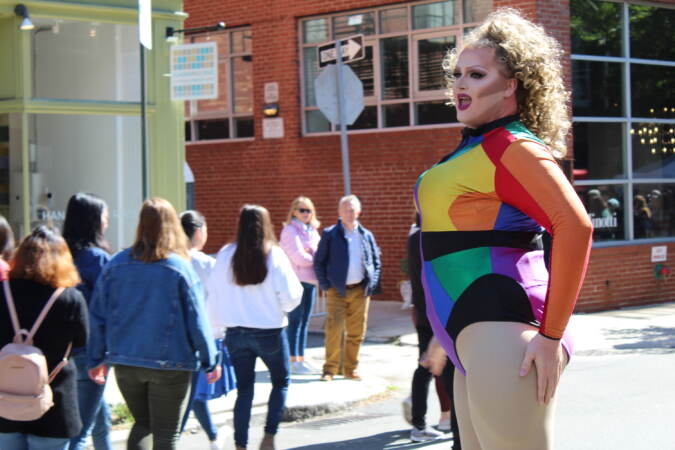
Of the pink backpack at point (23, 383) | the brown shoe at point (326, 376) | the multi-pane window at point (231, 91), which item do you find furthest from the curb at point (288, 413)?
the multi-pane window at point (231, 91)

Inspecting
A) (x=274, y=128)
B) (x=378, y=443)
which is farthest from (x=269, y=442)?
(x=274, y=128)

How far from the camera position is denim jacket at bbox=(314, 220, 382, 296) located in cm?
980

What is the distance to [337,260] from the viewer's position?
9.80 meters

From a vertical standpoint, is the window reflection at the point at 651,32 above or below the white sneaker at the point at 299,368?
above

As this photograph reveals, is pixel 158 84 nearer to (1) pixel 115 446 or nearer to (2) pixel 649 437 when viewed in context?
(1) pixel 115 446

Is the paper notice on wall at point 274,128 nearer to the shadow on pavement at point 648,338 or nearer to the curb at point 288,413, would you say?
the shadow on pavement at point 648,338

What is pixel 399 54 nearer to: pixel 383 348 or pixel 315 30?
pixel 315 30

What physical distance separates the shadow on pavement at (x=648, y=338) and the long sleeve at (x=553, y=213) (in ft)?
29.9

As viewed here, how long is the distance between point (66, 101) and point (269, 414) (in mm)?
5448

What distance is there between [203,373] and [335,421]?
1.99 metres

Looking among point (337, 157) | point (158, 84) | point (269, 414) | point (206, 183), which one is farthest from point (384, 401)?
point (206, 183)

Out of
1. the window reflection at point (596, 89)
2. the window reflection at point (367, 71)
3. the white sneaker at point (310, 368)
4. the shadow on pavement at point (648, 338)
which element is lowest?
the shadow on pavement at point (648, 338)

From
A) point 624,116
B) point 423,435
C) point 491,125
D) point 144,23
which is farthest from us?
point 624,116

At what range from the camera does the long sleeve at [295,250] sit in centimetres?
1048
